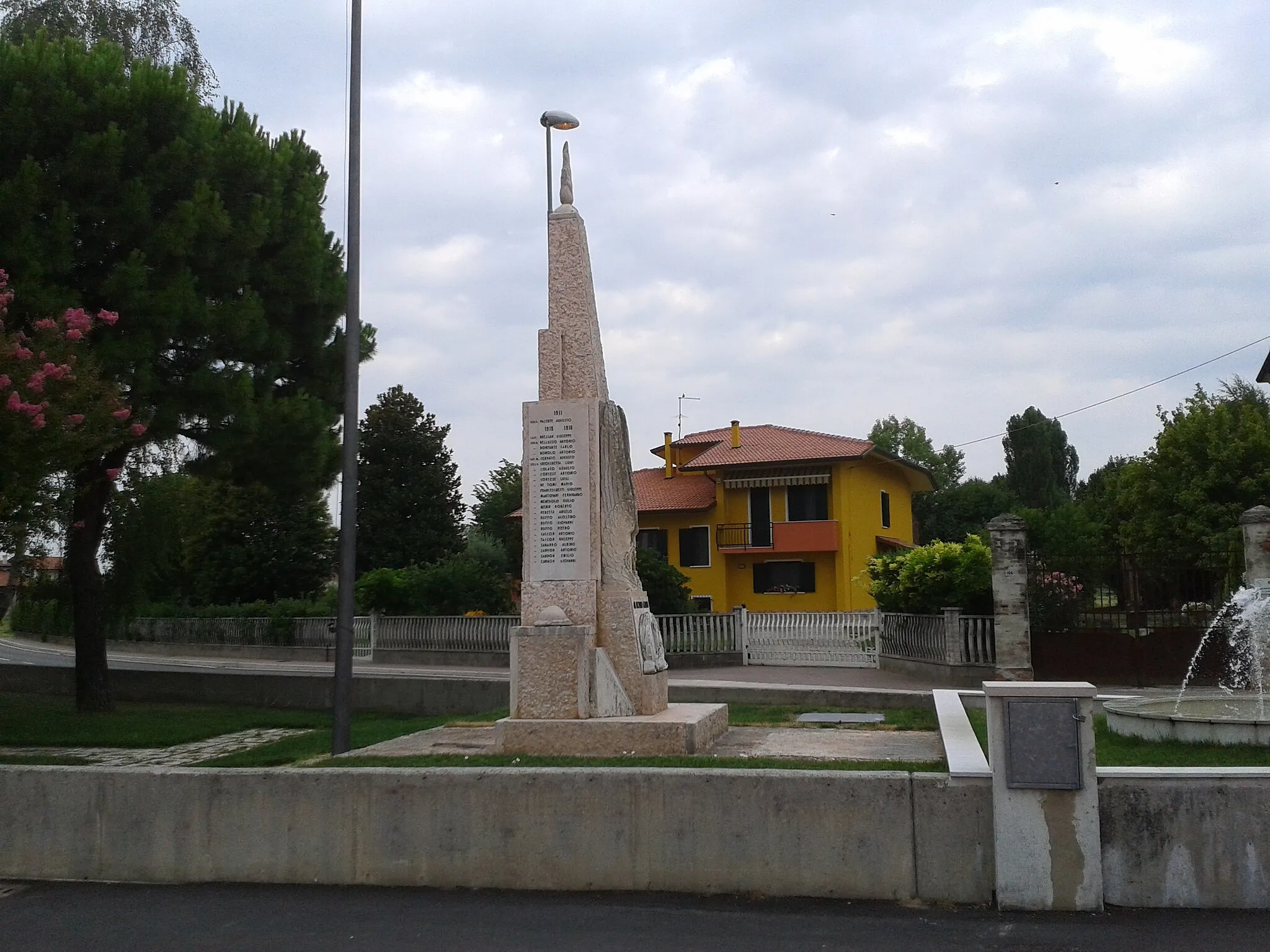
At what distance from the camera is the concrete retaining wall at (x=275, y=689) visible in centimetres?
1602

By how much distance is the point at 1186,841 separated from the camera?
18.4 ft

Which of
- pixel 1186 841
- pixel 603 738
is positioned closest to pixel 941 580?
pixel 603 738

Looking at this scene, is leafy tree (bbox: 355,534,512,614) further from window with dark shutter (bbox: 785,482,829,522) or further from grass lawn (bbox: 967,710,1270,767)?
grass lawn (bbox: 967,710,1270,767)

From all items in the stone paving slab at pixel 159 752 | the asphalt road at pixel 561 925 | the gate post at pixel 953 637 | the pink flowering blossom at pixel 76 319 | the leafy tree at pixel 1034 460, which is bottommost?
the stone paving slab at pixel 159 752

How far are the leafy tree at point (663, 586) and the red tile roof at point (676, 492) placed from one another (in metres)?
12.6

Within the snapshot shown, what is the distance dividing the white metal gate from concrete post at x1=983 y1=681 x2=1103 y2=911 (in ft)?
56.6

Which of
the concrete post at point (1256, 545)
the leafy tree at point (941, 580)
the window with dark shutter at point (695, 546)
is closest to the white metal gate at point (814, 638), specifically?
the leafy tree at point (941, 580)

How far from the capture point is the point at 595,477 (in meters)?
9.21

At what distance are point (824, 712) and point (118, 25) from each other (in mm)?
17410

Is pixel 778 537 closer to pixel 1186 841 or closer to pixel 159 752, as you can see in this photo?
pixel 159 752

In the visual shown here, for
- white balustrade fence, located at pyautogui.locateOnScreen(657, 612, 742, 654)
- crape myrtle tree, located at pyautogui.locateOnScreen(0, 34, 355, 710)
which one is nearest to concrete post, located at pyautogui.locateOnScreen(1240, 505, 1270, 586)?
white balustrade fence, located at pyautogui.locateOnScreen(657, 612, 742, 654)

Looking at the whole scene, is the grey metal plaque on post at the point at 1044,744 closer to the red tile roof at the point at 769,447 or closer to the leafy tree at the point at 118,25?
the leafy tree at the point at 118,25

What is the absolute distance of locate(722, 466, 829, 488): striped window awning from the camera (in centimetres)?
3834

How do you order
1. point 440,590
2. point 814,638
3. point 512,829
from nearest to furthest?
point 512,829 → point 814,638 → point 440,590
